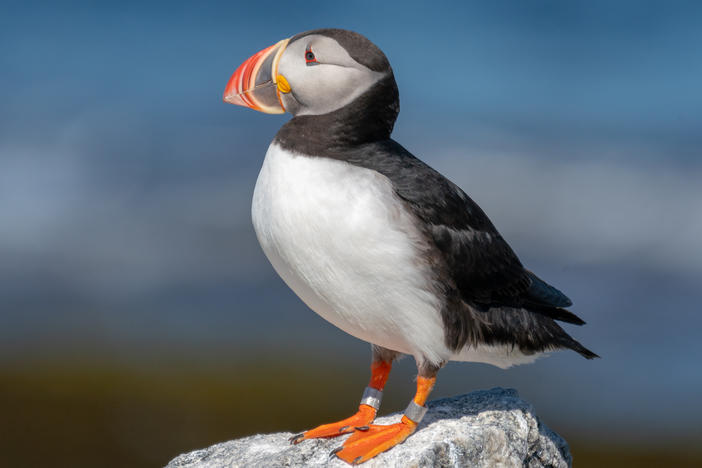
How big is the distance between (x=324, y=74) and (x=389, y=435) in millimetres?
2215

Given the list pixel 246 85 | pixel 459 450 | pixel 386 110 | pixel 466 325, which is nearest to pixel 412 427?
pixel 459 450

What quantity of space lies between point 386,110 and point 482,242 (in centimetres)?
103

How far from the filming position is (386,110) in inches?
179

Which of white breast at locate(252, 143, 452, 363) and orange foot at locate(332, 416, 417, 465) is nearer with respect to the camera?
white breast at locate(252, 143, 452, 363)

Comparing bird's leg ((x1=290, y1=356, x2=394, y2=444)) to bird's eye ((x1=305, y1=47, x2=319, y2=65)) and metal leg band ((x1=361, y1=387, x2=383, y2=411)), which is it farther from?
bird's eye ((x1=305, y1=47, x2=319, y2=65))

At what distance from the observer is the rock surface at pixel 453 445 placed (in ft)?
14.8

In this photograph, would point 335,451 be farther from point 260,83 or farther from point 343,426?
point 260,83

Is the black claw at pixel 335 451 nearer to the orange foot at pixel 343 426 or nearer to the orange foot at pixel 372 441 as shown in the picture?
the orange foot at pixel 372 441

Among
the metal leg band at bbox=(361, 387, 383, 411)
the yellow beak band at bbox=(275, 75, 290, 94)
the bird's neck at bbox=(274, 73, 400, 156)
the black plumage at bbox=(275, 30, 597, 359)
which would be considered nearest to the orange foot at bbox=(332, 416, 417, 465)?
the metal leg band at bbox=(361, 387, 383, 411)

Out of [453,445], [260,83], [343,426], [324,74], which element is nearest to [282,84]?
[260,83]

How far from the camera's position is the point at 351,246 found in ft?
13.4

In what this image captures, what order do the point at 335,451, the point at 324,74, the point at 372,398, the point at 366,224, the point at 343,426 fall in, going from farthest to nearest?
the point at 372,398 → the point at 343,426 → the point at 335,451 → the point at 324,74 → the point at 366,224

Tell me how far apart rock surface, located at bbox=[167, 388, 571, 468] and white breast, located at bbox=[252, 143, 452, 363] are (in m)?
0.61

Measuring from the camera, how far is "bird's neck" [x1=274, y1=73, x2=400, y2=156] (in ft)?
14.2
